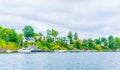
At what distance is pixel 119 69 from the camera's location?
254ft

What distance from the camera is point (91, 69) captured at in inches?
3073

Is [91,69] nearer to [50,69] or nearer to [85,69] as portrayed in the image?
[85,69]

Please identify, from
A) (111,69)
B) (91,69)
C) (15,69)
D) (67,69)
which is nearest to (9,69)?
(15,69)

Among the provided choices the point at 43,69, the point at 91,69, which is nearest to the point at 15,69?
the point at 43,69

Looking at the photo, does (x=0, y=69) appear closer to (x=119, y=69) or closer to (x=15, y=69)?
(x=15, y=69)

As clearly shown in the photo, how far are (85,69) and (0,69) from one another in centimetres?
1952

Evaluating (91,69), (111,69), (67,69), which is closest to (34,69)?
(67,69)

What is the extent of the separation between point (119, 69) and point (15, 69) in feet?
78.7

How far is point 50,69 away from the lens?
77312 mm

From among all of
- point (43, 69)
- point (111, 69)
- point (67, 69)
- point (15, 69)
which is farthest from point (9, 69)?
point (111, 69)

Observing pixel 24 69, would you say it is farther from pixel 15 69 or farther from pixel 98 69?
pixel 98 69

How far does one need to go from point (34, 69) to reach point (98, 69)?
15118 mm

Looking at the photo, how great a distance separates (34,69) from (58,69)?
5523mm

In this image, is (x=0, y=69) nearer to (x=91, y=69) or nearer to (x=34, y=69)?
(x=34, y=69)
